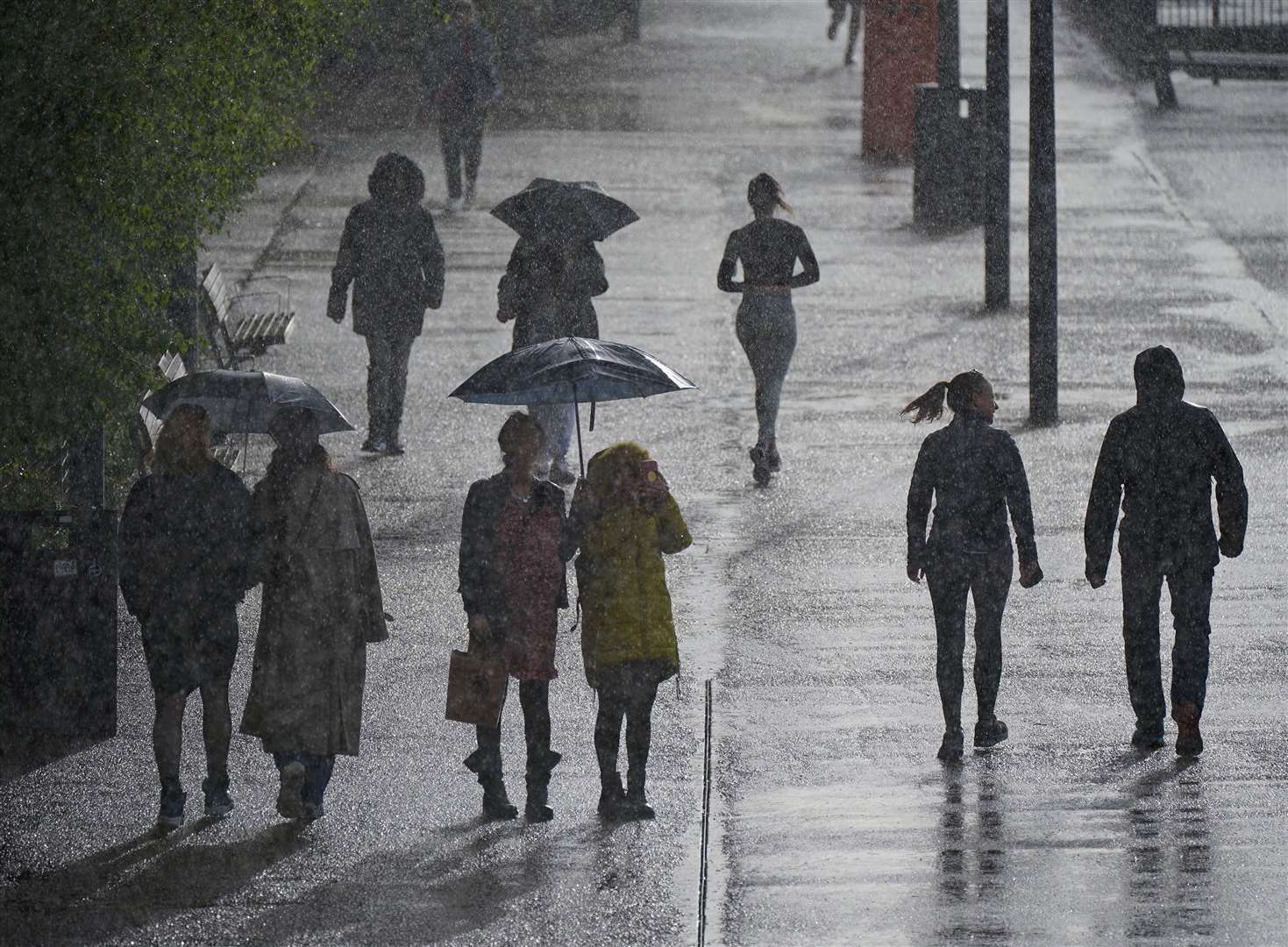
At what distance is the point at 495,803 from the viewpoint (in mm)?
8617

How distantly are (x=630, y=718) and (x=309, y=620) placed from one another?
1.24m

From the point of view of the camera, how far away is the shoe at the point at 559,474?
1420cm

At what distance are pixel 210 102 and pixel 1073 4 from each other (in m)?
25.2

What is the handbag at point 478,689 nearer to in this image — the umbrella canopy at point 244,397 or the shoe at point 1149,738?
the umbrella canopy at point 244,397

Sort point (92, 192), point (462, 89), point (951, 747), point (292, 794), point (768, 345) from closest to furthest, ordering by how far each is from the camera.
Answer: point (292, 794) → point (951, 747) → point (92, 192) → point (768, 345) → point (462, 89)

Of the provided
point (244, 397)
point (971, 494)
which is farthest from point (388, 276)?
point (971, 494)

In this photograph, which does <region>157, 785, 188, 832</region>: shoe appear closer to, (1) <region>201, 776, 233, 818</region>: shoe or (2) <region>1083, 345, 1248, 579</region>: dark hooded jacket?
(1) <region>201, 776, 233, 818</region>: shoe

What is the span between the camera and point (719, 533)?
1315 centimetres

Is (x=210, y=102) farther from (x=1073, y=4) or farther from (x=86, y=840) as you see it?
(x=1073, y=4)

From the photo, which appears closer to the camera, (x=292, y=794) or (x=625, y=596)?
(x=292, y=794)

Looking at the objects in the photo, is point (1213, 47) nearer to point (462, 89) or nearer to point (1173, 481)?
point (462, 89)

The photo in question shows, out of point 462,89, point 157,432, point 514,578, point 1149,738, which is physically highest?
point 462,89

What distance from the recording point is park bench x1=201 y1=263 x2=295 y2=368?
16.5 meters

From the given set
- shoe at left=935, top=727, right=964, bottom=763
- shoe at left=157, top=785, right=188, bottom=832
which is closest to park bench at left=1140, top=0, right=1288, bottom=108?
shoe at left=935, top=727, right=964, bottom=763
